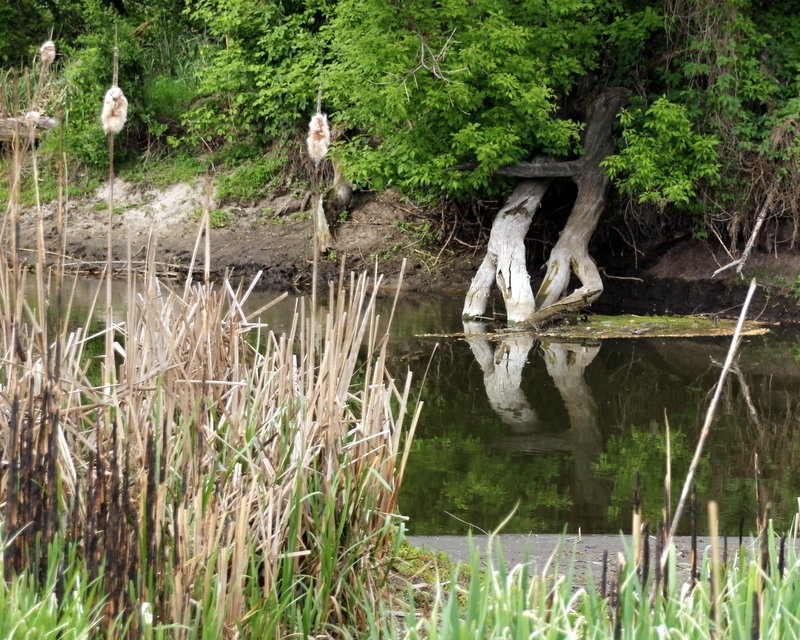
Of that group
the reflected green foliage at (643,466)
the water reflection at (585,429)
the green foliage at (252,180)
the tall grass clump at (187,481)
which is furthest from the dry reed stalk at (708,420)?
the green foliage at (252,180)

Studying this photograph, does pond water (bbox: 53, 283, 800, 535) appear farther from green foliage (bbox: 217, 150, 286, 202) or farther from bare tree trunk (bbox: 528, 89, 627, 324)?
green foliage (bbox: 217, 150, 286, 202)

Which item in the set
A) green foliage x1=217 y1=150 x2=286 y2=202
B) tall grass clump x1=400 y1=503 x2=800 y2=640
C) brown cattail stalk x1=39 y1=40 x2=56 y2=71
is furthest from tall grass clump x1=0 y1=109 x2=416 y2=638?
green foliage x1=217 y1=150 x2=286 y2=202

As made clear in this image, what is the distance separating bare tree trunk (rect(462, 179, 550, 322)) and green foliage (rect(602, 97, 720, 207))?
1.11 m

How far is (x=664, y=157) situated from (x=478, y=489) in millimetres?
6756

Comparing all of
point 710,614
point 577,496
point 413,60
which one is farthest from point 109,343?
point 413,60

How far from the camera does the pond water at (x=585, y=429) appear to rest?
17.1ft

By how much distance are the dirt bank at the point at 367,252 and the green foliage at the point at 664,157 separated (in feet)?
4.90

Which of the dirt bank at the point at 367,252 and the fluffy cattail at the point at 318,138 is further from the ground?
the fluffy cattail at the point at 318,138

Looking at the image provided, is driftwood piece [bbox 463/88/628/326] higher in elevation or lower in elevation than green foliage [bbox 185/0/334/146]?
lower

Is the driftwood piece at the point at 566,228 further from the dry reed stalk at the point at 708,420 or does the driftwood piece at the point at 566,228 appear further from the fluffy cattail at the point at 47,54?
the dry reed stalk at the point at 708,420

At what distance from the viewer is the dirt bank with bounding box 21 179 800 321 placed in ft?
40.5

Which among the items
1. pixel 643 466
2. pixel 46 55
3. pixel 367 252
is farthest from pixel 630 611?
pixel 367 252

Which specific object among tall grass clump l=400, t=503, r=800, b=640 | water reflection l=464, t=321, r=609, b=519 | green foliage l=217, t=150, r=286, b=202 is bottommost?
water reflection l=464, t=321, r=609, b=519

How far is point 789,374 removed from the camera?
8602 millimetres
